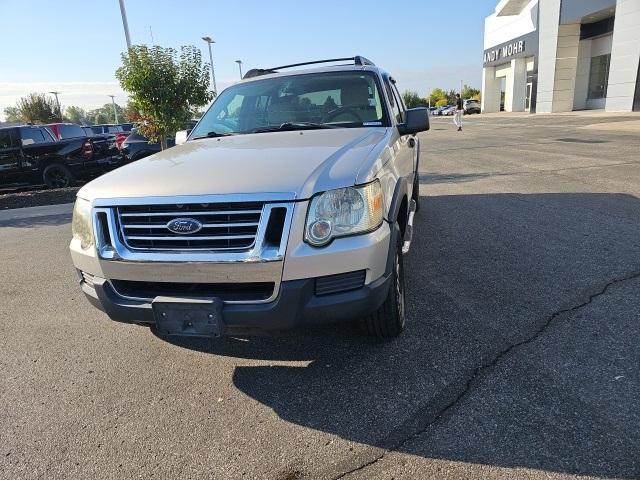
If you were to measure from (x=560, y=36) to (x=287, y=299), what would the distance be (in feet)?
135

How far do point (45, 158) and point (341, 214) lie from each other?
11.9m

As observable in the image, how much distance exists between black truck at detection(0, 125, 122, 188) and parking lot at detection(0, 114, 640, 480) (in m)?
8.04

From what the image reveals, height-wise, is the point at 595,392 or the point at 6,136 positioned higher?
the point at 6,136

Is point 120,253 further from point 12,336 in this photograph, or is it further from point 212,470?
point 12,336

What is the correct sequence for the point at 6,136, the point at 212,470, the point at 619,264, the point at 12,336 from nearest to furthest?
the point at 212,470
the point at 12,336
the point at 619,264
the point at 6,136

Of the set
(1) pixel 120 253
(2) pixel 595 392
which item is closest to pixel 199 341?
(1) pixel 120 253

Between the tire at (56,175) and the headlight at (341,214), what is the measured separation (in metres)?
11.6

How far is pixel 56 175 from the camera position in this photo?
39.3 feet

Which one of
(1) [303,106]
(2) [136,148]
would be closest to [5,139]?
(2) [136,148]

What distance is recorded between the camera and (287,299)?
2357mm

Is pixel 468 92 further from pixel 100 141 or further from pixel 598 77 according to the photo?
pixel 100 141

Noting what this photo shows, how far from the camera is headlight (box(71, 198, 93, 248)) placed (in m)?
2.70

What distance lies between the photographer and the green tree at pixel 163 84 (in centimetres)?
1023

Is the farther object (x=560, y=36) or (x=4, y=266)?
(x=560, y=36)
